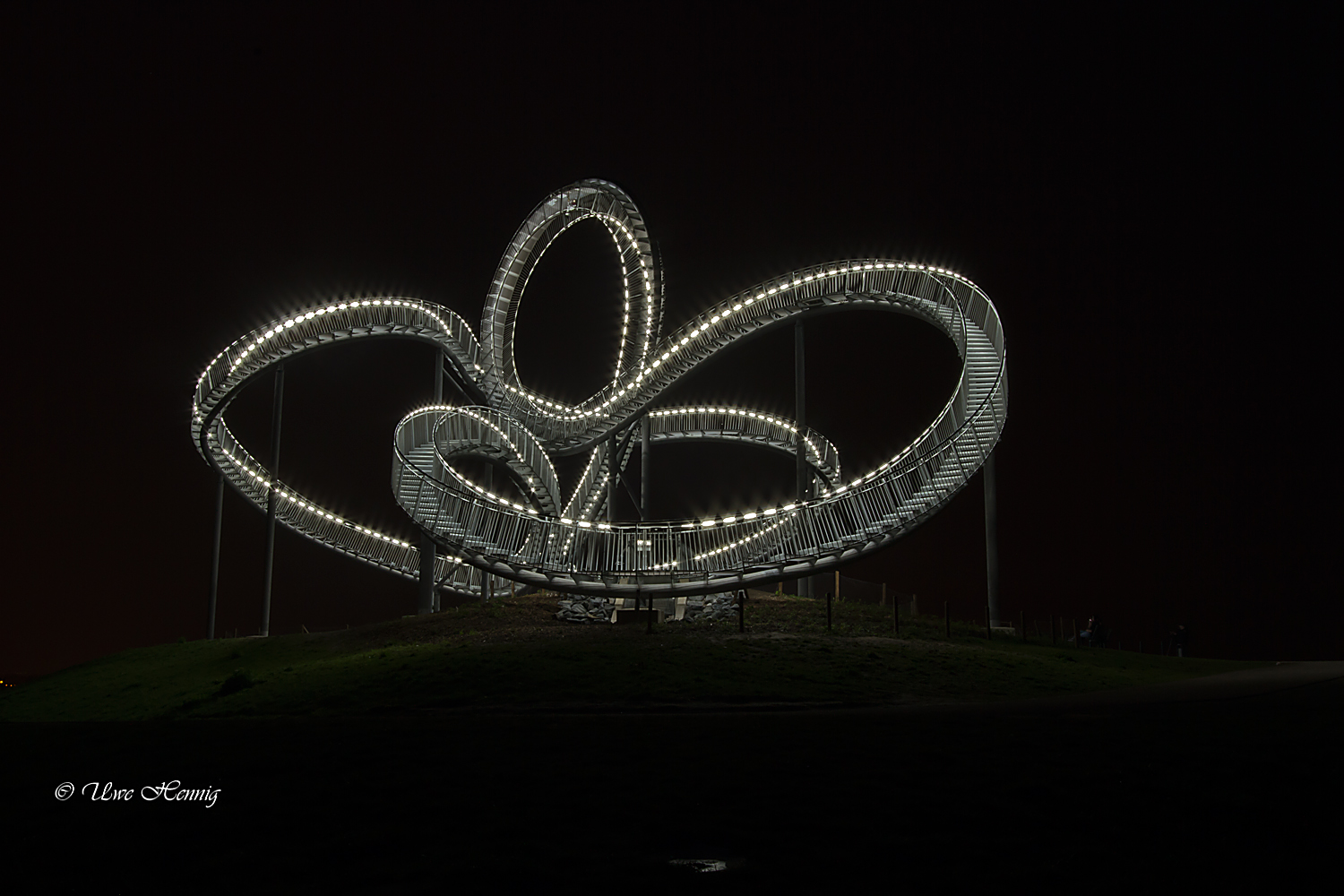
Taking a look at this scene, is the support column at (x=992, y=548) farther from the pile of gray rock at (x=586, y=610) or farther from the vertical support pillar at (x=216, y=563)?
the vertical support pillar at (x=216, y=563)

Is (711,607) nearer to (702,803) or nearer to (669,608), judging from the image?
(669,608)

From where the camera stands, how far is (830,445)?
38.2 meters

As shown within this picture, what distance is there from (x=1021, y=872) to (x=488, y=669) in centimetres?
1155

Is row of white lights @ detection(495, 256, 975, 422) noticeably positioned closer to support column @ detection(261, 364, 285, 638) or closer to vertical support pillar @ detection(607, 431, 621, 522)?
vertical support pillar @ detection(607, 431, 621, 522)

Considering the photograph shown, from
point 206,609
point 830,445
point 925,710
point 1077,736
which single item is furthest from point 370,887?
point 830,445

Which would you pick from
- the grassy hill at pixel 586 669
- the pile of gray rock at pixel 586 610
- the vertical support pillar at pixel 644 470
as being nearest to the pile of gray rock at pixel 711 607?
the grassy hill at pixel 586 669

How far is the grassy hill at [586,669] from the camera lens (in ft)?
47.7

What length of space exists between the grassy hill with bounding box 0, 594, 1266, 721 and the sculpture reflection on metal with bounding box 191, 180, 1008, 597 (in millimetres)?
1665

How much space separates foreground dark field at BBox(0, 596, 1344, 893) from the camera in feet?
18.7

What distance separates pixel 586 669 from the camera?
15719 millimetres

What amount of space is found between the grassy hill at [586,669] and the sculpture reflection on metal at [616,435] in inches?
65.6

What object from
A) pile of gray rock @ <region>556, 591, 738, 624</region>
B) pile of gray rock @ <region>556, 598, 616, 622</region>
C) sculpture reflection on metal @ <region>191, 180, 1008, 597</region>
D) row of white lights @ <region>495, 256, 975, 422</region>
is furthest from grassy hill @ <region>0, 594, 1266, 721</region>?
row of white lights @ <region>495, 256, 975, 422</region>

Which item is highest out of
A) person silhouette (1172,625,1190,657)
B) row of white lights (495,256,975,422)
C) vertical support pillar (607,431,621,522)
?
row of white lights (495,256,975,422)

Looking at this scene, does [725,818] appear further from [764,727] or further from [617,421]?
[617,421]
